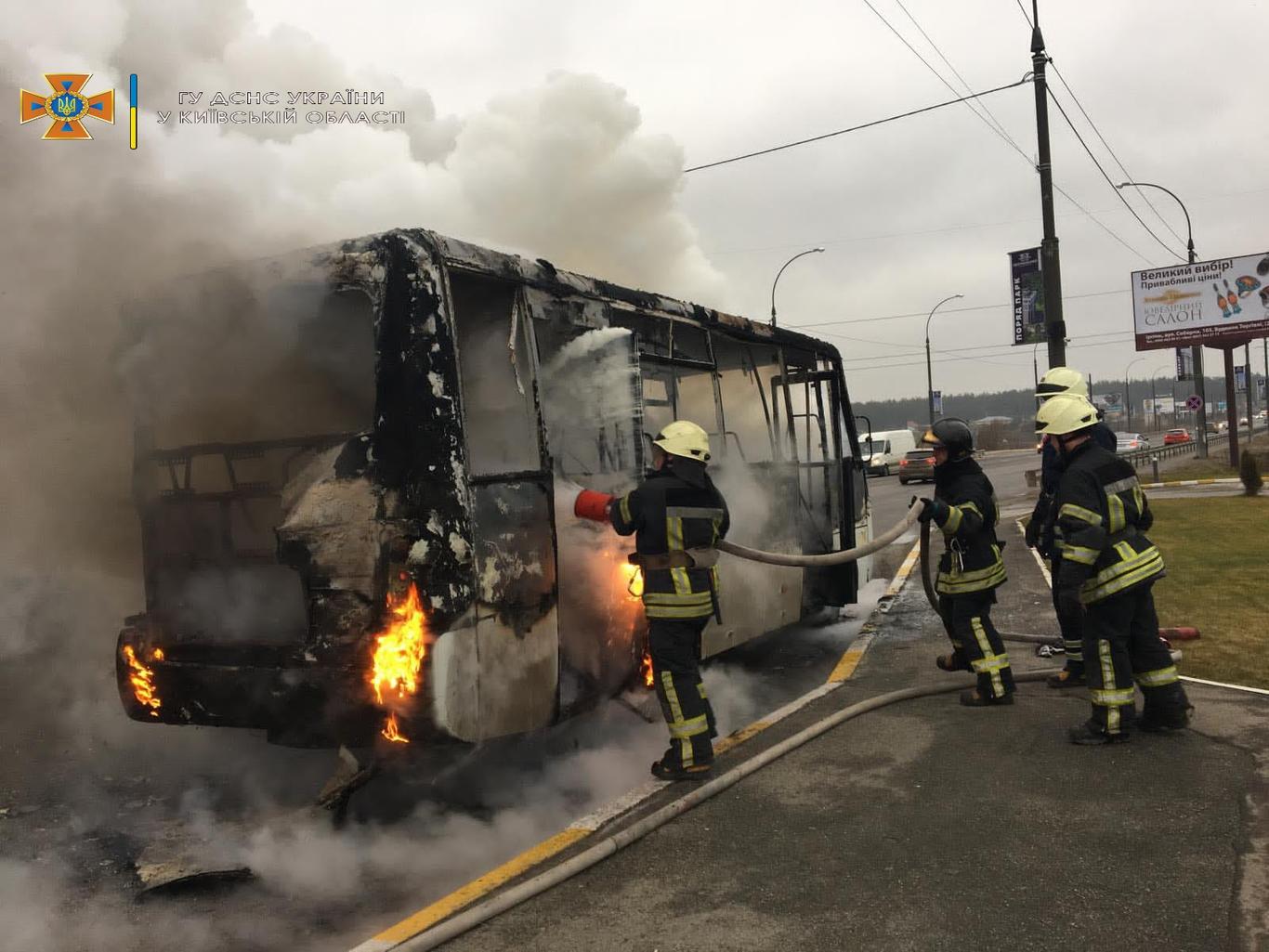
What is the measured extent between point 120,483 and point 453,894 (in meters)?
3.14

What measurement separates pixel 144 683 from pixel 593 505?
2214 millimetres

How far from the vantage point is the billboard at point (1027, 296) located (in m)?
15.8

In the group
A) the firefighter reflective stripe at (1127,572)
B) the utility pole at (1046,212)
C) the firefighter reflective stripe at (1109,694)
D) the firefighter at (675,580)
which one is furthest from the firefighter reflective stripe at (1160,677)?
the utility pole at (1046,212)

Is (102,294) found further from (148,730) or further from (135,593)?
(148,730)

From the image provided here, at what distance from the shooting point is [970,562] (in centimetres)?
566

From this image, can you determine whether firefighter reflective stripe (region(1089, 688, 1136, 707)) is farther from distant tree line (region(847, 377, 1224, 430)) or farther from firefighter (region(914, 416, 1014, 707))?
distant tree line (region(847, 377, 1224, 430))

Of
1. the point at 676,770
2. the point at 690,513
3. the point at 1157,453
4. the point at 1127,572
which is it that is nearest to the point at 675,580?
the point at 690,513

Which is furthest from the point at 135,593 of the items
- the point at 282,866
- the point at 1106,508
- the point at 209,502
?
the point at 1106,508

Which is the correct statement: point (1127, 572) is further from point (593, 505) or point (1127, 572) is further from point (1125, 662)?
point (593, 505)

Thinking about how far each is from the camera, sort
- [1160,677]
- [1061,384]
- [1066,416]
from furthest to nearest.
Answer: [1061,384] → [1066,416] → [1160,677]

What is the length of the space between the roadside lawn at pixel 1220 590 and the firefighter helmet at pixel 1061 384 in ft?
6.21

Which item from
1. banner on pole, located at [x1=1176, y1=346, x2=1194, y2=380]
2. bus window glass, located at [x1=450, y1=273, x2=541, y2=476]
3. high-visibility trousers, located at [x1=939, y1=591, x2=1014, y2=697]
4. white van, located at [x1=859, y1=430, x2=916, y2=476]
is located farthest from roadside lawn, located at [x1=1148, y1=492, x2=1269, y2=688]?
banner on pole, located at [x1=1176, y1=346, x2=1194, y2=380]

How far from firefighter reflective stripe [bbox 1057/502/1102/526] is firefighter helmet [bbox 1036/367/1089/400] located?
1.91 metres

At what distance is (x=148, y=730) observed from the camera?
5.82 metres
